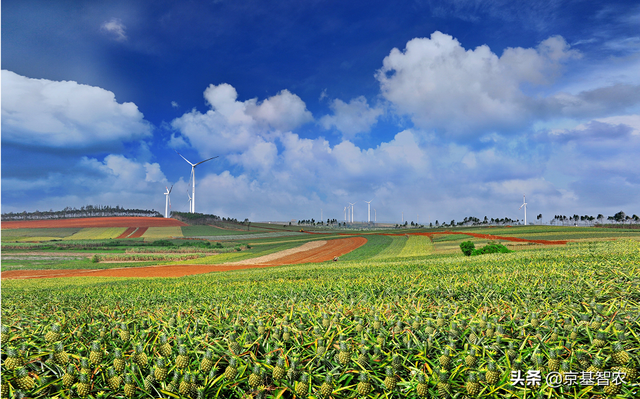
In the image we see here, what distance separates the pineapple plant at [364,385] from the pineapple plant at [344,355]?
0.21 meters

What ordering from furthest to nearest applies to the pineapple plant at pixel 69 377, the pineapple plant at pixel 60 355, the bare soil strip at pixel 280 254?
the bare soil strip at pixel 280 254
the pineapple plant at pixel 60 355
the pineapple plant at pixel 69 377

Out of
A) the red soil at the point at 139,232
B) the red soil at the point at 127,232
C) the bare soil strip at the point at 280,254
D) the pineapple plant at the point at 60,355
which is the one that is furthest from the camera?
the red soil at the point at 127,232

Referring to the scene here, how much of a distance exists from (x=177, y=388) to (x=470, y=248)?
35.2m

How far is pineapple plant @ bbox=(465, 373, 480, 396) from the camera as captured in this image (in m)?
2.26

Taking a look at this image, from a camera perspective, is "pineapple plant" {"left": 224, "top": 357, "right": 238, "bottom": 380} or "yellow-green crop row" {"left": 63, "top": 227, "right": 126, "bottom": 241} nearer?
"pineapple plant" {"left": 224, "top": 357, "right": 238, "bottom": 380}

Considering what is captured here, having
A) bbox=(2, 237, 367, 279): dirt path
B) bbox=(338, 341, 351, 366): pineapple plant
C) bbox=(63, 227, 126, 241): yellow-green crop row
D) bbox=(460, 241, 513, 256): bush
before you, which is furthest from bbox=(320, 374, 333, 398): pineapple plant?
bbox=(63, 227, 126, 241): yellow-green crop row

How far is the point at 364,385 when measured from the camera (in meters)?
2.24

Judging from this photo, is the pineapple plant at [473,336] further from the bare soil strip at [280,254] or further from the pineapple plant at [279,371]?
the bare soil strip at [280,254]

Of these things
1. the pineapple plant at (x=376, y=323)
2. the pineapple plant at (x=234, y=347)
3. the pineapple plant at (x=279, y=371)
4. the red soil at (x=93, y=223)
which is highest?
the pineapple plant at (x=376, y=323)

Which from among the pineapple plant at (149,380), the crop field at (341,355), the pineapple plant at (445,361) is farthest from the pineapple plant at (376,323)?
the pineapple plant at (149,380)

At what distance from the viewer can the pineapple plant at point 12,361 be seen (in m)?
2.61

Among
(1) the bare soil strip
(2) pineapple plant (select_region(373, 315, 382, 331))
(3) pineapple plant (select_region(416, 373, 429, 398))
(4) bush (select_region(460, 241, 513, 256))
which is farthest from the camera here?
(1) the bare soil strip

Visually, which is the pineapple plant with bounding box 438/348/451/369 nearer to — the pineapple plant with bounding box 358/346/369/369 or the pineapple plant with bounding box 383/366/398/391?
the pineapple plant with bounding box 383/366/398/391

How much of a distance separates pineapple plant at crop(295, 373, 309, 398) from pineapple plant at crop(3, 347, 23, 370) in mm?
2361
